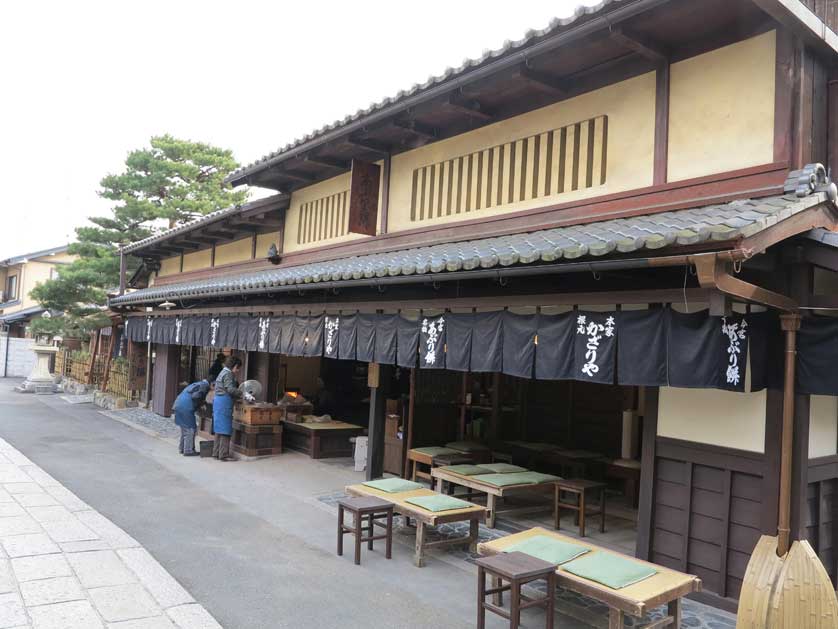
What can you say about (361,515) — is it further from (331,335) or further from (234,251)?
(234,251)

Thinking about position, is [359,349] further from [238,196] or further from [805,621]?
[238,196]

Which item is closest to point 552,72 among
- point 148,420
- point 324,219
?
point 324,219

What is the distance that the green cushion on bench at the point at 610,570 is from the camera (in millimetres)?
4989

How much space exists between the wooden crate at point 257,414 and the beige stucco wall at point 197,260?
6.64 m

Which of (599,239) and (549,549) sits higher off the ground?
(599,239)

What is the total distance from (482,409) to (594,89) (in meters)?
6.63

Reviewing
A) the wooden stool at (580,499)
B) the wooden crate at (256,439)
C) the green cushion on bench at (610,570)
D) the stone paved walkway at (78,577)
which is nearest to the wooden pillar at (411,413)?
the wooden stool at (580,499)

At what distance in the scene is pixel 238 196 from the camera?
95.5 feet

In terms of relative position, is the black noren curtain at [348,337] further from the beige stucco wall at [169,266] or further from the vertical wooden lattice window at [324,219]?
the beige stucco wall at [169,266]

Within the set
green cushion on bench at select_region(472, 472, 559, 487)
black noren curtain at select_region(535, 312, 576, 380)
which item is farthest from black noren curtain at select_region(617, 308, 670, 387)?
green cushion on bench at select_region(472, 472, 559, 487)

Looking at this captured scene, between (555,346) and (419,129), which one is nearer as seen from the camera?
(555,346)

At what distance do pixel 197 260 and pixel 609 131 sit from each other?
15.4m

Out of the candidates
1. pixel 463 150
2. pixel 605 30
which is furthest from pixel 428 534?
pixel 605 30

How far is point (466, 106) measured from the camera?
874 cm
